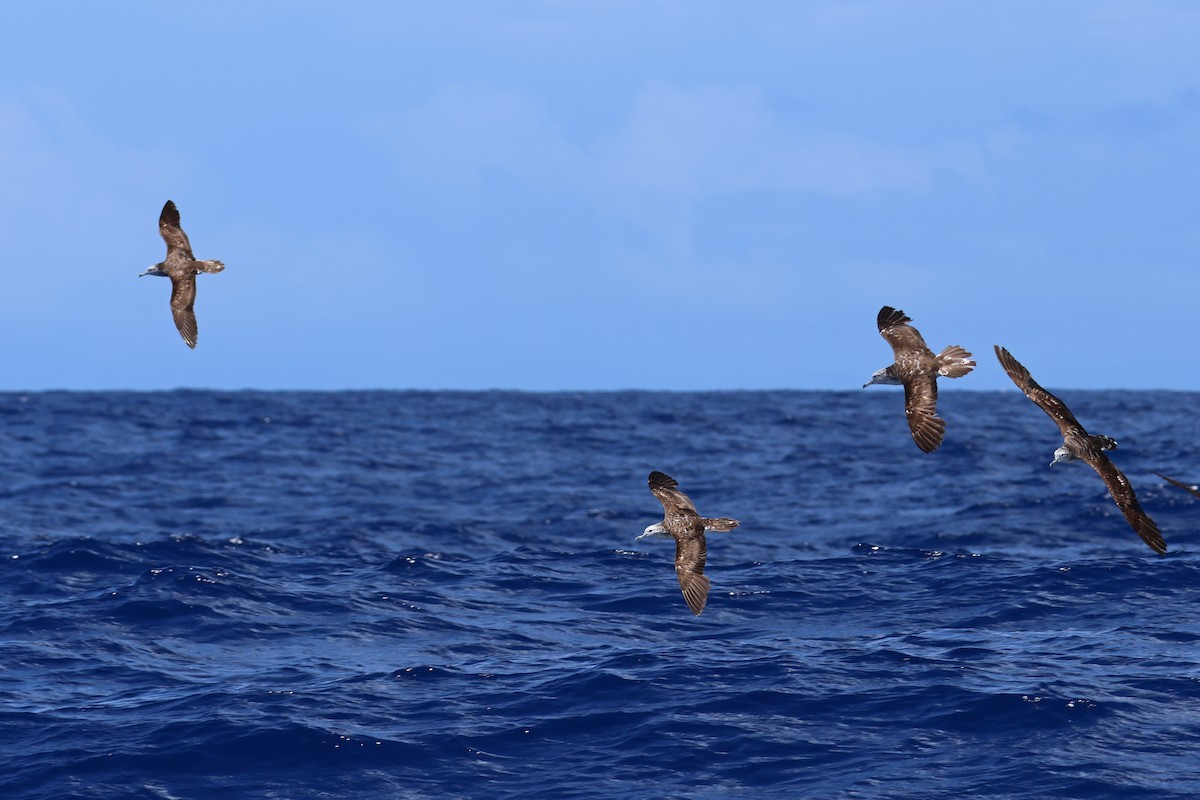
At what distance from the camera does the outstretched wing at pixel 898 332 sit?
13630 mm

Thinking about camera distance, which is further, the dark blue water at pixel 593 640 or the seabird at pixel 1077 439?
the dark blue water at pixel 593 640

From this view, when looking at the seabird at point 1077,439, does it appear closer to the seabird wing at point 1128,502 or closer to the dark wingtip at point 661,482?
the seabird wing at point 1128,502

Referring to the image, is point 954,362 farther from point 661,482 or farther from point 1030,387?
point 661,482

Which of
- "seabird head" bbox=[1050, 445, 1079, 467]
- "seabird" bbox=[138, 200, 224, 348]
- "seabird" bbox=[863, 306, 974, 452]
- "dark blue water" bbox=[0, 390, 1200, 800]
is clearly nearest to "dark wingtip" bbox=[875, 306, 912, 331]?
"seabird" bbox=[863, 306, 974, 452]

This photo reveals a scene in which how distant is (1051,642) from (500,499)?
18463 mm

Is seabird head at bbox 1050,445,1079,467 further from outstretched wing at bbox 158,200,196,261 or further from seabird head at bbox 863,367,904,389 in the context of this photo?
outstretched wing at bbox 158,200,196,261

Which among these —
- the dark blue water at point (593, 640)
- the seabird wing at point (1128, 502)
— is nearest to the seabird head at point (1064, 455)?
the seabird wing at point (1128, 502)

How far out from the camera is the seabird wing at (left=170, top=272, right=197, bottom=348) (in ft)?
54.6

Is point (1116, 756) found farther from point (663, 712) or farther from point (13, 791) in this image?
point (13, 791)

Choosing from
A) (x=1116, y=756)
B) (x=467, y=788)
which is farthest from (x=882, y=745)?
(x=467, y=788)

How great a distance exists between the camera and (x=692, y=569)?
1448 cm

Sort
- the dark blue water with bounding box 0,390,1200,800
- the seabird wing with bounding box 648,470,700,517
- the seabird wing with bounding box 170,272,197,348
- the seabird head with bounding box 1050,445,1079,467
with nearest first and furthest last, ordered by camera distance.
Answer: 1. the seabird head with bounding box 1050,445,1079,467
2. the dark blue water with bounding box 0,390,1200,800
3. the seabird wing with bounding box 648,470,700,517
4. the seabird wing with bounding box 170,272,197,348

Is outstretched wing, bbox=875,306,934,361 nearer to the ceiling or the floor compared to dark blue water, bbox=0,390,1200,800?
nearer to the ceiling

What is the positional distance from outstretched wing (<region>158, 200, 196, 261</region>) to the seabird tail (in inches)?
364
